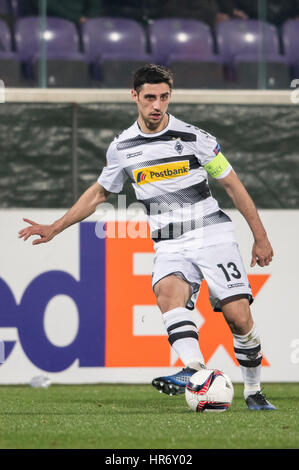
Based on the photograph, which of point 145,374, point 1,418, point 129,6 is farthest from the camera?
point 129,6

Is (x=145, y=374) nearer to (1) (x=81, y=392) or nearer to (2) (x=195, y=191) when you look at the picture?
(1) (x=81, y=392)

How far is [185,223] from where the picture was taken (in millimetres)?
6168

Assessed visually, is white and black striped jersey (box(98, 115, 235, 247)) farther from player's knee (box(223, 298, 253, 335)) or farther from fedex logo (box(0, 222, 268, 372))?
fedex logo (box(0, 222, 268, 372))

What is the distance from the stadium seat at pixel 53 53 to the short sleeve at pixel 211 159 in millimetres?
3637

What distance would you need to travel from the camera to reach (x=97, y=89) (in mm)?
9523

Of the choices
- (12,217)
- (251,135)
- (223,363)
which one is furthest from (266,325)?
(12,217)

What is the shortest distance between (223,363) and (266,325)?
0.48 m

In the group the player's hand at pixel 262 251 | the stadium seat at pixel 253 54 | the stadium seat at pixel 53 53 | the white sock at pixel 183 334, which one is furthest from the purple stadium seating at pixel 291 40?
the white sock at pixel 183 334

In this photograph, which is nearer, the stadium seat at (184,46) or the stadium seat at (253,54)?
the stadium seat at (253,54)

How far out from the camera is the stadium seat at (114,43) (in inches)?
391

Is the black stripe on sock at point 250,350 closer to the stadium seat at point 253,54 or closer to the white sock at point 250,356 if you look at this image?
the white sock at point 250,356

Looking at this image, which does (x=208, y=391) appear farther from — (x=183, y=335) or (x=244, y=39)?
(x=244, y=39)

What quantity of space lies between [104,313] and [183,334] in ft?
8.63

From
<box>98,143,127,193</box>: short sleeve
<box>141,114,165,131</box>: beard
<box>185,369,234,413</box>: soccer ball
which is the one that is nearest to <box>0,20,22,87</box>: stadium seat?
<box>98,143,127,193</box>: short sleeve
